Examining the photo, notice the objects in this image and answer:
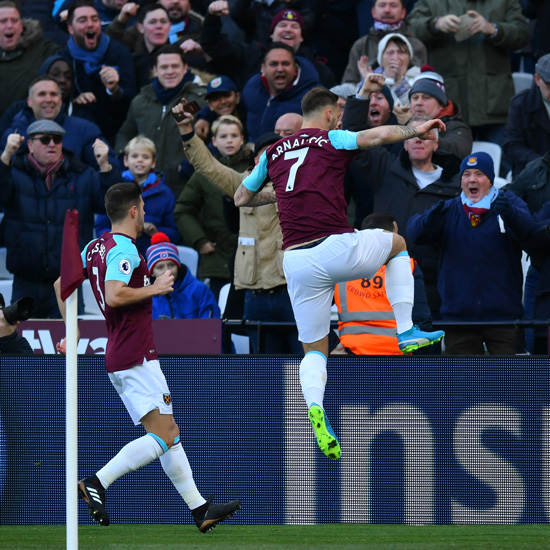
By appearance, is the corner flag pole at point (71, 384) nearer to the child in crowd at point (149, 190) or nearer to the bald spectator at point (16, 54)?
the child in crowd at point (149, 190)

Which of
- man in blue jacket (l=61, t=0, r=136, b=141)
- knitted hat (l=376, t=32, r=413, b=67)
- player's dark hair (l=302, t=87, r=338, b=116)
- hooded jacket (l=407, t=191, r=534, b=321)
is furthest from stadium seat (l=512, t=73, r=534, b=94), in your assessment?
player's dark hair (l=302, t=87, r=338, b=116)

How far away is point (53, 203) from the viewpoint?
10.2m

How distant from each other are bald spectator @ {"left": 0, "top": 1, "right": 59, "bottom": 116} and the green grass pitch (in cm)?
658

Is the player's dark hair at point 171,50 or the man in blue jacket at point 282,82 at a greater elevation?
the player's dark hair at point 171,50

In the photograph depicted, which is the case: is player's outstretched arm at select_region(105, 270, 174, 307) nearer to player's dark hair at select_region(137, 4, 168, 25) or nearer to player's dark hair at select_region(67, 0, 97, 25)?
player's dark hair at select_region(67, 0, 97, 25)

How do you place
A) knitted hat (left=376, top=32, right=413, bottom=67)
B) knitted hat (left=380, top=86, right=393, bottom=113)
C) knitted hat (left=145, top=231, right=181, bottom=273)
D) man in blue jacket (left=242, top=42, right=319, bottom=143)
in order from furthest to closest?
knitted hat (left=376, top=32, right=413, bottom=67), man in blue jacket (left=242, top=42, right=319, bottom=143), knitted hat (left=380, top=86, right=393, bottom=113), knitted hat (left=145, top=231, right=181, bottom=273)

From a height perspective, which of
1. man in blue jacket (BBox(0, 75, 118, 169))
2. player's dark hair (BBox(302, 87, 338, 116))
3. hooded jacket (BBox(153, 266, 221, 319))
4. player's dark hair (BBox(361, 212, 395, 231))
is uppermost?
man in blue jacket (BBox(0, 75, 118, 169))

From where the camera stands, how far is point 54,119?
11.1 metres

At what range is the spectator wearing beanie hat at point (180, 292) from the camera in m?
9.40

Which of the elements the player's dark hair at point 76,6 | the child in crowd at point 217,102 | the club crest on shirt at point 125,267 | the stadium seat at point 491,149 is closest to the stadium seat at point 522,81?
the stadium seat at point 491,149

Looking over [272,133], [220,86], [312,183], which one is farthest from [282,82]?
[312,183]

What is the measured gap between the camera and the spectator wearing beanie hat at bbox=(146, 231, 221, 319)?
940 centimetres

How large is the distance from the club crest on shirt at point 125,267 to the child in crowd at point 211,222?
4.07 meters

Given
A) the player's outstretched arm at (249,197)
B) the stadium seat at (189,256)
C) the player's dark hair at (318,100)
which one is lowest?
the stadium seat at (189,256)
